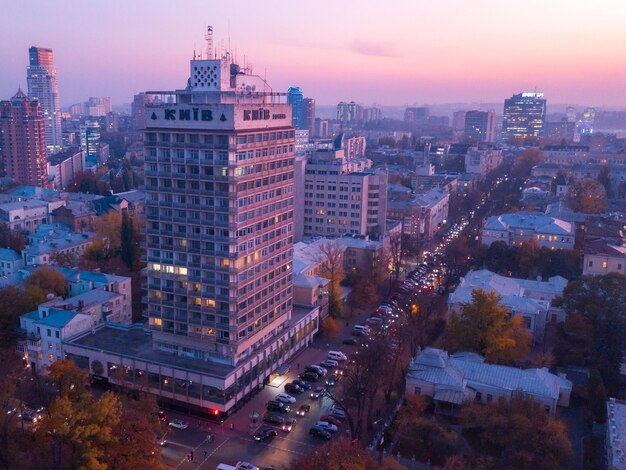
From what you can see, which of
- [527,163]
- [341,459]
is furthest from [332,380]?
[527,163]

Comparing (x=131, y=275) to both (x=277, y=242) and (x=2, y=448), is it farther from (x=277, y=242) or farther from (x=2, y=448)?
(x=2, y=448)

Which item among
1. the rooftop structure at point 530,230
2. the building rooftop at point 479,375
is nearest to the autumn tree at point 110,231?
the building rooftop at point 479,375

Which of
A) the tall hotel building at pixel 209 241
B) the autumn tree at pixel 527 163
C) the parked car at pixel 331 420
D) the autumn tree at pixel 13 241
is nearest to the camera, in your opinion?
the tall hotel building at pixel 209 241

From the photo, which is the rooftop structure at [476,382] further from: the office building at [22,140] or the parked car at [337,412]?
the office building at [22,140]

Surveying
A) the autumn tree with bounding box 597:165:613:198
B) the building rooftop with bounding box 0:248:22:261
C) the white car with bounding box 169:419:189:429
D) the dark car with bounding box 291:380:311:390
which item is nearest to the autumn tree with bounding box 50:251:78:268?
the building rooftop with bounding box 0:248:22:261

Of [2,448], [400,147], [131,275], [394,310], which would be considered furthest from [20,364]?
[400,147]

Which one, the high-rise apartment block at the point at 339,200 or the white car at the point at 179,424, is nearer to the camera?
the white car at the point at 179,424

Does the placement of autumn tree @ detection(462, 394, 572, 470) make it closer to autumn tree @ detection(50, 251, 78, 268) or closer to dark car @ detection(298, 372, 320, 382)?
dark car @ detection(298, 372, 320, 382)
